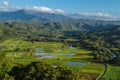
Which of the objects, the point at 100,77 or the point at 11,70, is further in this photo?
the point at 100,77

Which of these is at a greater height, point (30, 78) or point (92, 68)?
point (30, 78)

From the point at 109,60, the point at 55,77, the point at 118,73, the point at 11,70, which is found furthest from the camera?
the point at 109,60

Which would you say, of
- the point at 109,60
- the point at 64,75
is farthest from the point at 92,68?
the point at 64,75

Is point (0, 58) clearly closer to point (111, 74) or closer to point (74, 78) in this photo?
point (74, 78)

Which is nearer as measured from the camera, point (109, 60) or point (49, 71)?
point (49, 71)

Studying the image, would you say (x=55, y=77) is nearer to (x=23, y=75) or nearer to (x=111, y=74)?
(x=23, y=75)

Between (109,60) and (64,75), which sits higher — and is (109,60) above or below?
below

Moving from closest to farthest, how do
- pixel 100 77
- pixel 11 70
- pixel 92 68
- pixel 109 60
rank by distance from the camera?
pixel 11 70, pixel 100 77, pixel 92 68, pixel 109 60

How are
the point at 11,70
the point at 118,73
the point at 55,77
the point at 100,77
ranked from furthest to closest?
the point at 118,73
the point at 100,77
the point at 11,70
the point at 55,77

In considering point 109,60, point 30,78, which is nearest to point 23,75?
point 30,78
